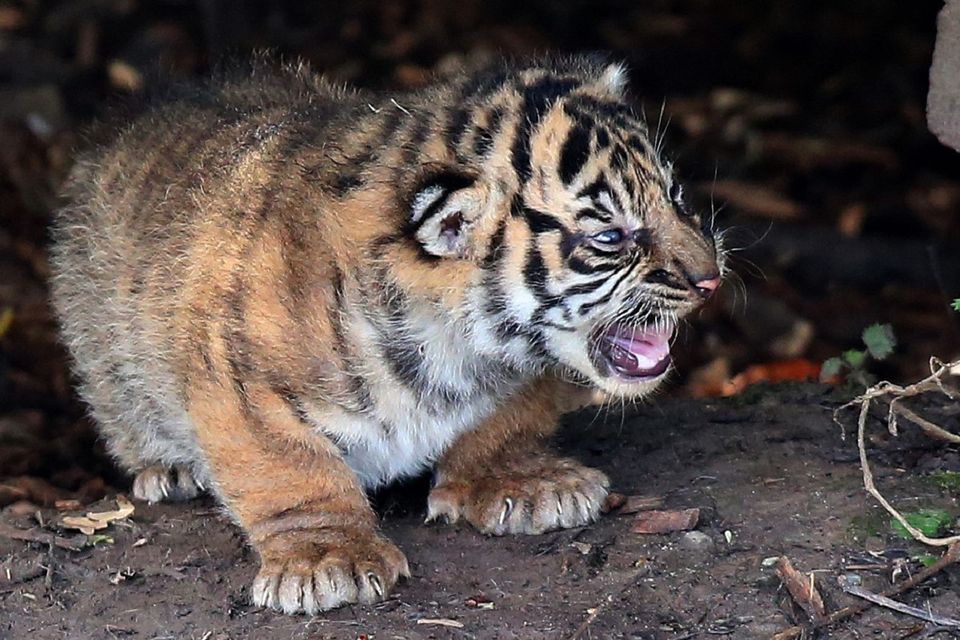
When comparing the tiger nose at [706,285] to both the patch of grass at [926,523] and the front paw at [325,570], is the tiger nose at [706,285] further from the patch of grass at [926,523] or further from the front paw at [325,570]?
the front paw at [325,570]

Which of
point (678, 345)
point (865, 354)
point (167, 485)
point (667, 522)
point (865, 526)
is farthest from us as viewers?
point (678, 345)

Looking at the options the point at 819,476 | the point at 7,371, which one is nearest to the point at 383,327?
the point at 819,476

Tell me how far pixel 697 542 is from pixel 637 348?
1.96 ft

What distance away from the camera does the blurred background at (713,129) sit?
7.71 m

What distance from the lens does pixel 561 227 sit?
3.94 meters

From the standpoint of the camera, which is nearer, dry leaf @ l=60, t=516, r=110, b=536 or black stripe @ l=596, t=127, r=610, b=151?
black stripe @ l=596, t=127, r=610, b=151

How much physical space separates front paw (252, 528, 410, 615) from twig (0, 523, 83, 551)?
2.38 ft

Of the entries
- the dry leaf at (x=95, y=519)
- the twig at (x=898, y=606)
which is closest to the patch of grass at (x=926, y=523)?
the twig at (x=898, y=606)

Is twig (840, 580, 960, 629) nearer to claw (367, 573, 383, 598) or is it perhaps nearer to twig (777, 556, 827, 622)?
twig (777, 556, 827, 622)

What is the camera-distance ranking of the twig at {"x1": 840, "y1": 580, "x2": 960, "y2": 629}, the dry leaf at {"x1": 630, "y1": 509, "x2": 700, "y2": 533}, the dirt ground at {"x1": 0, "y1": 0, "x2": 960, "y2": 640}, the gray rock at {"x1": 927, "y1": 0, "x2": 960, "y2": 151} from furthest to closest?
the gray rock at {"x1": 927, "y1": 0, "x2": 960, "y2": 151}, the dry leaf at {"x1": 630, "y1": 509, "x2": 700, "y2": 533}, the dirt ground at {"x1": 0, "y1": 0, "x2": 960, "y2": 640}, the twig at {"x1": 840, "y1": 580, "x2": 960, "y2": 629}

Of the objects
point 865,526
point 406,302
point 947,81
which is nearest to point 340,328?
point 406,302

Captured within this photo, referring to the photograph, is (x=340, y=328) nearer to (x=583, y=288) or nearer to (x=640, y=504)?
(x=583, y=288)

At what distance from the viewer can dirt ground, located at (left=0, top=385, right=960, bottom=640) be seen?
3828mm

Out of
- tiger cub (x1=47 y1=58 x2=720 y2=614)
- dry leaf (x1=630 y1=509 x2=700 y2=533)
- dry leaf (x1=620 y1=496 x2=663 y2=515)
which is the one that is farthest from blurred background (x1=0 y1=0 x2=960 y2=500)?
dry leaf (x1=630 y1=509 x2=700 y2=533)
